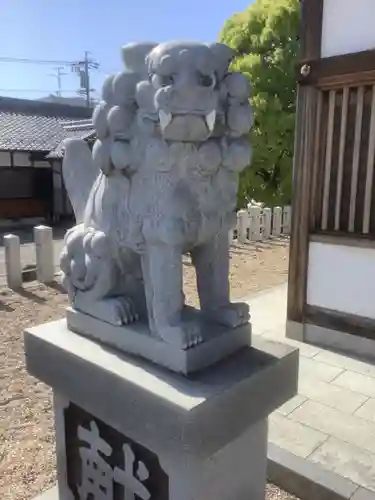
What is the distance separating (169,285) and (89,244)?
45cm

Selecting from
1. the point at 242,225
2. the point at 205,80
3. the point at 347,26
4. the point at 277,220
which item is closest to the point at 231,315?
the point at 205,80

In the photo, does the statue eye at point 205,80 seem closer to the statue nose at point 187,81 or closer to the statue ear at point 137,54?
the statue nose at point 187,81

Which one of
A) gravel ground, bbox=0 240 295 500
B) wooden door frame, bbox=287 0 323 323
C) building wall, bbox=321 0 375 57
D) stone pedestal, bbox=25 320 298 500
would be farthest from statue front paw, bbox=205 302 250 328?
building wall, bbox=321 0 375 57

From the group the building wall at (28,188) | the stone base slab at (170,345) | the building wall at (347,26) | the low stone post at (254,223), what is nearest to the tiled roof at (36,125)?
the building wall at (28,188)

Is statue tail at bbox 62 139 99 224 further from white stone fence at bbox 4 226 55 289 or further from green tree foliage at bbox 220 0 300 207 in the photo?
green tree foliage at bbox 220 0 300 207

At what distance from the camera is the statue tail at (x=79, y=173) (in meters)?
2.05

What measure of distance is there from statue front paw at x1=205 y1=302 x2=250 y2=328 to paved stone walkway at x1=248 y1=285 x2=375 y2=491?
52.1 inches

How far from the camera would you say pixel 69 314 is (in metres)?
2.03

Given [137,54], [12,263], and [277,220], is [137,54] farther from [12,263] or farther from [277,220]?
[277,220]

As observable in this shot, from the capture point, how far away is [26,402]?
3.41m

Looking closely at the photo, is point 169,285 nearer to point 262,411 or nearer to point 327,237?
point 262,411

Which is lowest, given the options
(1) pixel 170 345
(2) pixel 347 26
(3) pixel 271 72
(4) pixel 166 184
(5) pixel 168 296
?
(1) pixel 170 345

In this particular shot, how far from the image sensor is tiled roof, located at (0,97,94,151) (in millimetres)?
15707

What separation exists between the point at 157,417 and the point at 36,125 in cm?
1784
